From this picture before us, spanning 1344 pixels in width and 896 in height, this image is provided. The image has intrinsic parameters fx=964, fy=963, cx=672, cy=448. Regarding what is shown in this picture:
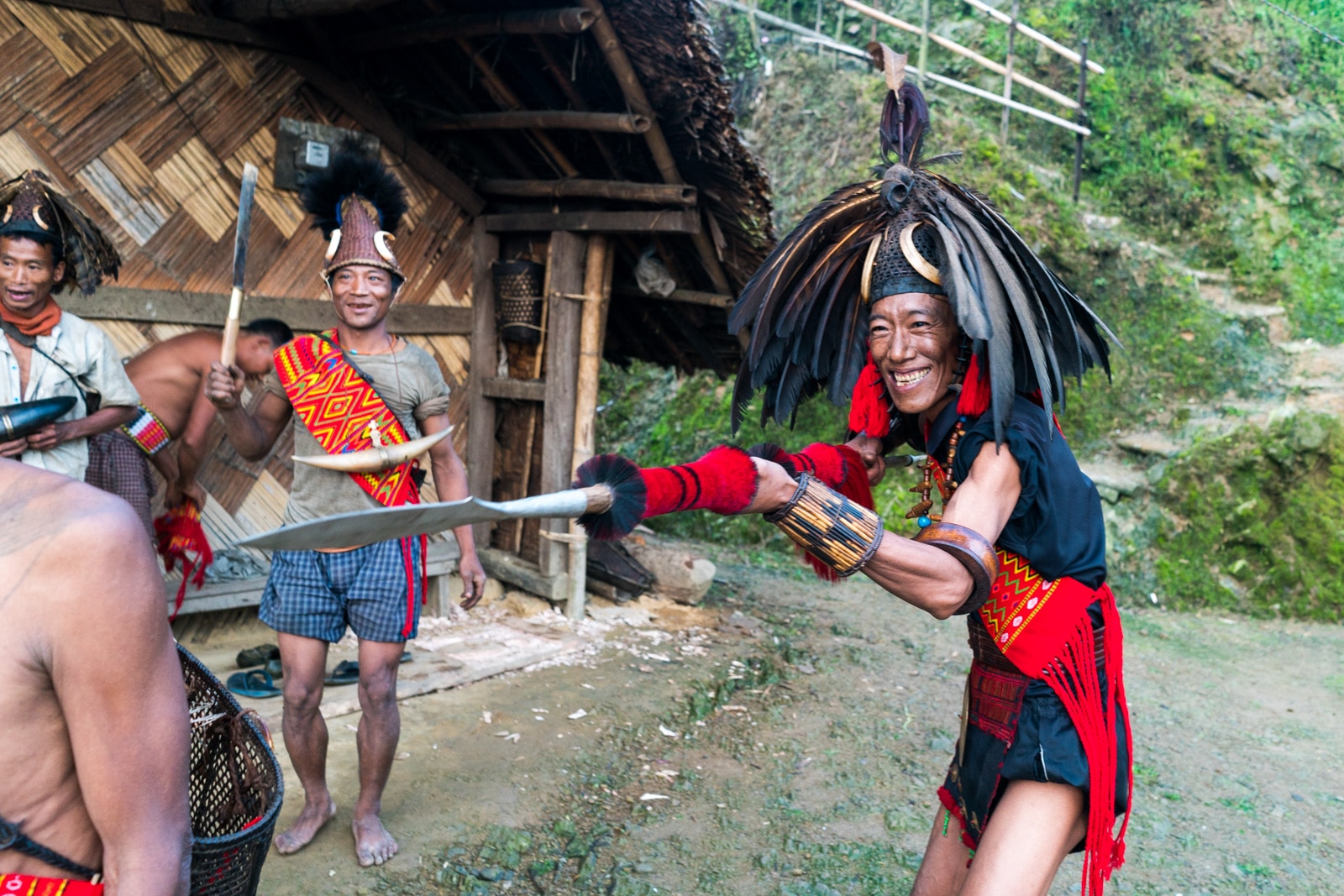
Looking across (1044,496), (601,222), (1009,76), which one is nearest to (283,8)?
(601,222)

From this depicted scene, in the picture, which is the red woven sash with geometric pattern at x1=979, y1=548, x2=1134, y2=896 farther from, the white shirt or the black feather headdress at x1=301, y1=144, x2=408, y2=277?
the white shirt

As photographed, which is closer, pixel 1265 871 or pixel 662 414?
pixel 1265 871

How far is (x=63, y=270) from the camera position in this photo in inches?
134

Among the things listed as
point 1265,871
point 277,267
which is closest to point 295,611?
point 277,267

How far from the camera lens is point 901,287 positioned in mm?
2100

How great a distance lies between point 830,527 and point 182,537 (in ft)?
13.0

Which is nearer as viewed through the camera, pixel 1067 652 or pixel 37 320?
pixel 1067 652

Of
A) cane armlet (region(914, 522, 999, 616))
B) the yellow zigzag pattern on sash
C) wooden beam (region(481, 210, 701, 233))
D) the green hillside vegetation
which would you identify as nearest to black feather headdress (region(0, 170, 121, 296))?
wooden beam (region(481, 210, 701, 233))

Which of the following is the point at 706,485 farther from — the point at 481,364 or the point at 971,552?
the point at 481,364

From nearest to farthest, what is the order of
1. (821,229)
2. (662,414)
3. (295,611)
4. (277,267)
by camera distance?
(821,229), (295,611), (277,267), (662,414)

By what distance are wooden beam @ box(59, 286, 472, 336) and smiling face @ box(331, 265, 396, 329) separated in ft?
6.39

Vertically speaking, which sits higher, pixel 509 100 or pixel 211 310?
pixel 509 100

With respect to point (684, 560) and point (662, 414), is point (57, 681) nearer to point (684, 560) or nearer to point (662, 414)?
point (684, 560)

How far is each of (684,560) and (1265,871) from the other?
3.75 meters
